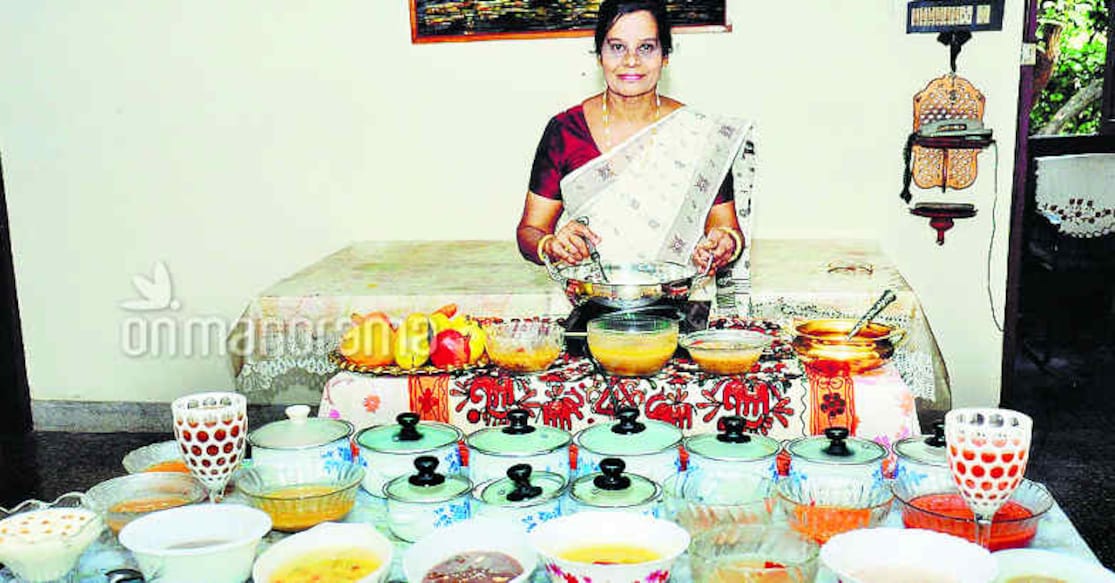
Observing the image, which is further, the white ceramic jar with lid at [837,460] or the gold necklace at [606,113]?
the gold necklace at [606,113]

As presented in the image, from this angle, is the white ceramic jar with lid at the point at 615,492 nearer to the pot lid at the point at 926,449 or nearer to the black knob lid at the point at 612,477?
the black knob lid at the point at 612,477

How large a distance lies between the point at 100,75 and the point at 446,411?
118 inches

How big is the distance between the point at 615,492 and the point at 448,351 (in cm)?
109

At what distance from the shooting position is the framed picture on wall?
418cm

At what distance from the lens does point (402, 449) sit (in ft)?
5.85

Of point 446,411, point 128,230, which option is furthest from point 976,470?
point 128,230

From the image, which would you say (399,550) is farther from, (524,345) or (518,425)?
(524,345)

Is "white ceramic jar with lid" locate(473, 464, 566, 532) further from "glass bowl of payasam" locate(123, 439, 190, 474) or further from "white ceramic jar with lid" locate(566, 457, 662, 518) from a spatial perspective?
"glass bowl of payasam" locate(123, 439, 190, 474)

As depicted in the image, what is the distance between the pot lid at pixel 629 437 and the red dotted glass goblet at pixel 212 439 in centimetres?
57

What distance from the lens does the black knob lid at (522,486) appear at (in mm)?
1583

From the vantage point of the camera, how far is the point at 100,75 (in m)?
4.60

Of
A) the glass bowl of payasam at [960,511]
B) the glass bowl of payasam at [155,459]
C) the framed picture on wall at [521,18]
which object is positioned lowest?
the glass bowl of payasam at [155,459]

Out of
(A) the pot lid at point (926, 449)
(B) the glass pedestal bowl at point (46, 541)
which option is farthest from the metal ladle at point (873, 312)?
(B) the glass pedestal bowl at point (46, 541)

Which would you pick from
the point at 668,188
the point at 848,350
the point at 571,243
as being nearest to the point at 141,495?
the point at 848,350
